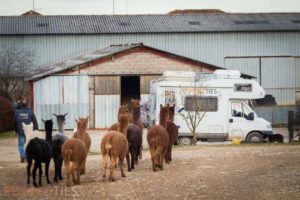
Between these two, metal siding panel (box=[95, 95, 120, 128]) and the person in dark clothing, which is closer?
the person in dark clothing

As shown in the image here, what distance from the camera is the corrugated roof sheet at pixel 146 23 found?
177 feet

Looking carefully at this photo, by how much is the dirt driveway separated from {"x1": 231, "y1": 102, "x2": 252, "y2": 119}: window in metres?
10.5

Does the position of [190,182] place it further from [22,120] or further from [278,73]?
[278,73]

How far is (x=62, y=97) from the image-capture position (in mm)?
38688

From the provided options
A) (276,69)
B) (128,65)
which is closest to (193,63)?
(128,65)

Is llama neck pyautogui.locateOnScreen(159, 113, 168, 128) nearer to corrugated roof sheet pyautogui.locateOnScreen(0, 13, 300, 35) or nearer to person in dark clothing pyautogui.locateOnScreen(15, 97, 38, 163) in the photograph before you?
person in dark clothing pyautogui.locateOnScreen(15, 97, 38, 163)

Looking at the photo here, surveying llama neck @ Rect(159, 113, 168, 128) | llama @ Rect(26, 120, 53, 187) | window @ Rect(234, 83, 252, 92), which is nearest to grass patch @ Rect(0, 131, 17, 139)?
window @ Rect(234, 83, 252, 92)

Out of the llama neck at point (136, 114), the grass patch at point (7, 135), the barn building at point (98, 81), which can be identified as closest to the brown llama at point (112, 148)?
the llama neck at point (136, 114)

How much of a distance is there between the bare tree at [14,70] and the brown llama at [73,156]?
110ft

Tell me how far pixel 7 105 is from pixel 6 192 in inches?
896

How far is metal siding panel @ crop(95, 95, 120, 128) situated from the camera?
39.1 metres

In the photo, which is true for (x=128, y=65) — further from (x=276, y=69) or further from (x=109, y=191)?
(x=109, y=191)

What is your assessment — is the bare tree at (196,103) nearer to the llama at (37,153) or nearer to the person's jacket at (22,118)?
the person's jacket at (22,118)

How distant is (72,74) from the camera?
128 feet
